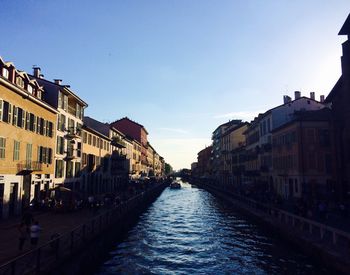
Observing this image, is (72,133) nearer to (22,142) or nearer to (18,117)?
(22,142)

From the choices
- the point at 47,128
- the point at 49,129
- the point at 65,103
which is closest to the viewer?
the point at 47,128

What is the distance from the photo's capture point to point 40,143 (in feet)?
115

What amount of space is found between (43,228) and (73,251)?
6551mm

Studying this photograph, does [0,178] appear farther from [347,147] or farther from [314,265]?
[347,147]

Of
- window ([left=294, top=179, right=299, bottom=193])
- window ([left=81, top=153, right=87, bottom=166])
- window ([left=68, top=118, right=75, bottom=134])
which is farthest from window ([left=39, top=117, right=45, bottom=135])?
window ([left=294, top=179, right=299, bottom=193])

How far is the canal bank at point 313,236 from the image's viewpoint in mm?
17400

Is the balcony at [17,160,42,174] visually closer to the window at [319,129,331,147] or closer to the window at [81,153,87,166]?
the window at [81,153,87,166]

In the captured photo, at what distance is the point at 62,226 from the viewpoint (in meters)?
23.8

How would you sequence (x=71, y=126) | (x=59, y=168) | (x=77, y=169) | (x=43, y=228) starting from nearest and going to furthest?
(x=43, y=228), (x=59, y=168), (x=71, y=126), (x=77, y=169)

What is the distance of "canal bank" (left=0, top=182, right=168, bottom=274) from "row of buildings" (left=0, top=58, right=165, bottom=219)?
883cm

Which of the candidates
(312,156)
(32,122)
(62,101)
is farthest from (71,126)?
(312,156)

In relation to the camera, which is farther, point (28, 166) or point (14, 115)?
point (28, 166)

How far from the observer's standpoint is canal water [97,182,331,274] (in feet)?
65.9

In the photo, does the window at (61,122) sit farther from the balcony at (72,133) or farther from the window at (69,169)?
the window at (69,169)
